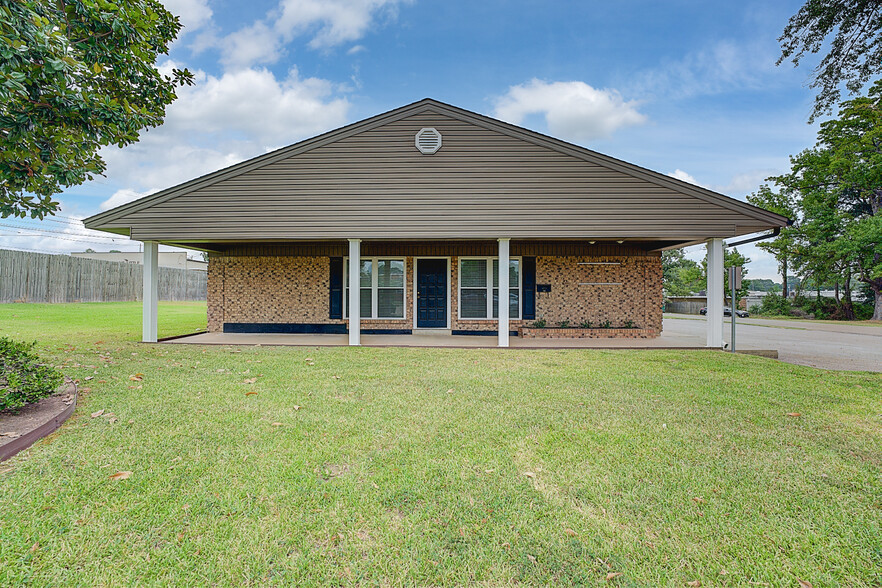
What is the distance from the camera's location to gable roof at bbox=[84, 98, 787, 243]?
29.0 ft

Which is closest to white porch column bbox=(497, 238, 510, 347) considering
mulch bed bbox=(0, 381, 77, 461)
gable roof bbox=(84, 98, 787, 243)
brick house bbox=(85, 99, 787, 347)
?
brick house bbox=(85, 99, 787, 347)

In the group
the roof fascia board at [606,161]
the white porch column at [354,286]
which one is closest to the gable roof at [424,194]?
the roof fascia board at [606,161]

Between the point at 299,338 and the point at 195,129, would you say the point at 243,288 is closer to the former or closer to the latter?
the point at 299,338

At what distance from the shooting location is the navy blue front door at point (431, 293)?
1170cm

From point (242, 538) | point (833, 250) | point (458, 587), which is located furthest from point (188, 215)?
point (833, 250)

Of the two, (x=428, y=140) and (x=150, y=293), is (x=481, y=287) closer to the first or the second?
(x=428, y=140)

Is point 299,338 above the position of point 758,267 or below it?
below

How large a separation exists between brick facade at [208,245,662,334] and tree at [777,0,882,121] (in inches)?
202

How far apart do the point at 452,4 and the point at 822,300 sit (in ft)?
87.7

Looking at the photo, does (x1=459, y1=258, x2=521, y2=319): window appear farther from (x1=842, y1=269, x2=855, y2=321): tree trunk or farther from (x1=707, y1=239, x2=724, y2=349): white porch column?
(x1=842, y1=269, x2=855, y2=321): tree trunk

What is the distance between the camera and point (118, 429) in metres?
3.69

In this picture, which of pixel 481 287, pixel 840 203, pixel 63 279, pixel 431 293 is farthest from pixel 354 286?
pixel 840 203

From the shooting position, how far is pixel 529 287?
11.7 metres

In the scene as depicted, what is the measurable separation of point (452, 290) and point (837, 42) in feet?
29.1
